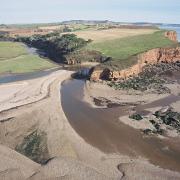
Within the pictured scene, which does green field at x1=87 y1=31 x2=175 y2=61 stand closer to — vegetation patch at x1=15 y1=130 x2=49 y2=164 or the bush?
the bush

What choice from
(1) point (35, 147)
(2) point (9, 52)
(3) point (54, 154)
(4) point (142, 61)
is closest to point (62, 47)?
(2) point (9, 52)

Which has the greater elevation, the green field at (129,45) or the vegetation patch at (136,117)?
the green field at (129,45)

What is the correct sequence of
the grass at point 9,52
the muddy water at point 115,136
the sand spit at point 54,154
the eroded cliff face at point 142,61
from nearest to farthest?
the sand spit at point 54,154 < the muddy water at point 115,136 < the eroded cliff face at point 142,61 < the grass at point 9,52

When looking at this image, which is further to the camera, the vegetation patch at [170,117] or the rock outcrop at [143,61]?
the rock outcrop at [143,61]

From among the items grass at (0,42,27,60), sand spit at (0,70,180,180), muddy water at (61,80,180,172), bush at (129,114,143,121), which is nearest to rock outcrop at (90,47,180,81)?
muddy water at (61,80,180,172)

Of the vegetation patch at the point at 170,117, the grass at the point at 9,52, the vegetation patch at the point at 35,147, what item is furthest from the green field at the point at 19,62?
the vegetation patch at the point at 35,147

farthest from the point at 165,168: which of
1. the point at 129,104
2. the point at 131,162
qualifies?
the point at 129,104

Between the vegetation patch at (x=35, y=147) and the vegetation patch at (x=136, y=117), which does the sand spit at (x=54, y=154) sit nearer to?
the vegetation patch at (x=35, y=147)
